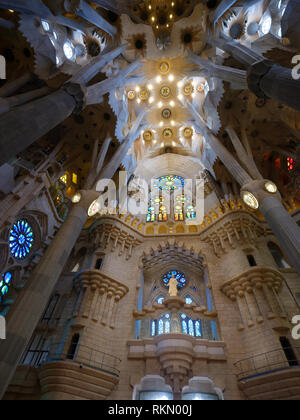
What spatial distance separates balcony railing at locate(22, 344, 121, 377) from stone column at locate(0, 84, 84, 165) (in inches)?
315

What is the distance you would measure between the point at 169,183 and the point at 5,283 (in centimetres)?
1485

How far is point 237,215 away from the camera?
13.6 metres

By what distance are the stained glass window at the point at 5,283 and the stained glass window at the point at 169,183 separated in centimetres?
1328

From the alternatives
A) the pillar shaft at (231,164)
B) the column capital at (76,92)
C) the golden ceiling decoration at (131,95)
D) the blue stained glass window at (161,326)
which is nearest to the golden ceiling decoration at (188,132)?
the golden ceiling decoration at (131,95)

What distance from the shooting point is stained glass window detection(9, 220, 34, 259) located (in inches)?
459

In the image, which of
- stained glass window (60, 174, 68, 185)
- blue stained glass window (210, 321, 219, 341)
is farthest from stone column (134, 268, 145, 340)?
stained glass window (60, 174, 68, 185)

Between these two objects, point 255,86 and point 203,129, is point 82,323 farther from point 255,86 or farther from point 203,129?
point 203,129

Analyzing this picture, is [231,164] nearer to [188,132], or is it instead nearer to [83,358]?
[188,132]

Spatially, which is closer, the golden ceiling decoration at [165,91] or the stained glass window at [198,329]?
the stained glass window at [198,329]

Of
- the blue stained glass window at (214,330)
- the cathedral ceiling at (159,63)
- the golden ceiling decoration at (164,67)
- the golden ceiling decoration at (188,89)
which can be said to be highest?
the golden ceiling decoration at (188,89)

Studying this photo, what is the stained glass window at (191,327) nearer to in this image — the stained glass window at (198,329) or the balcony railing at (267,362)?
the stained glass window at (198,329)

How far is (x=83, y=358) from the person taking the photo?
360 inches

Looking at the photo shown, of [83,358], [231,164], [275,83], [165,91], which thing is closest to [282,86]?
[275,83]

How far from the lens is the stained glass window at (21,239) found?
1165cm
